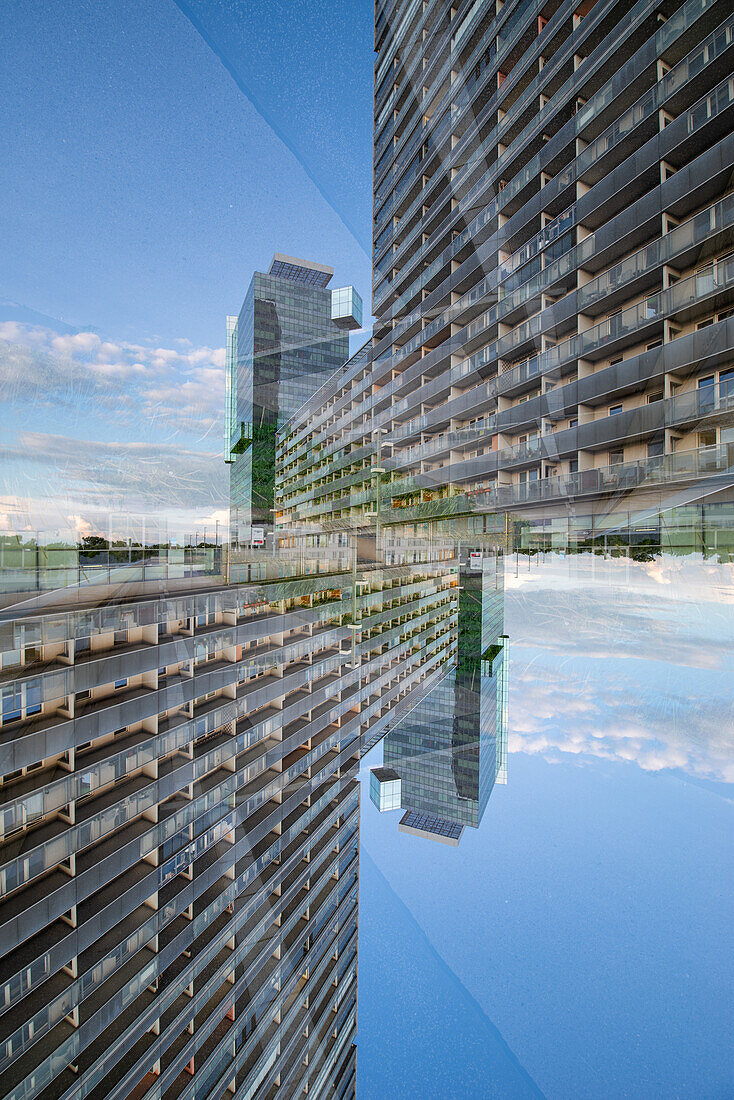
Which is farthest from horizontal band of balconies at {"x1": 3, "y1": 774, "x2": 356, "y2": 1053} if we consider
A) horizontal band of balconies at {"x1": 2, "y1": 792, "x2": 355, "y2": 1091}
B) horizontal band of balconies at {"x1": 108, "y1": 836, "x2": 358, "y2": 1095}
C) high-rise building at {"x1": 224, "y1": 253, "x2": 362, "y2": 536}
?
high-rise building at {"x1": 224, "y1": 253, "x2": 362, "y2": 536}

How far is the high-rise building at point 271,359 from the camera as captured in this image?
2.38 metres

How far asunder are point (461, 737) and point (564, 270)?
2721 millimetres

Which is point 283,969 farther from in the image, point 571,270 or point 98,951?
point 571,270

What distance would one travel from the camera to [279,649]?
301 centimetres

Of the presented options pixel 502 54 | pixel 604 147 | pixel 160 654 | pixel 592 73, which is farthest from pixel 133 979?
pixel 502 54

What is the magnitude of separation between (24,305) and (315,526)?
235 centimetres

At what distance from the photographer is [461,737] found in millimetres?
2725

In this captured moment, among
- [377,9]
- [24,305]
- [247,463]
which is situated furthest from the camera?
[377,9]

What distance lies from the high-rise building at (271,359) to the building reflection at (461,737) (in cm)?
151

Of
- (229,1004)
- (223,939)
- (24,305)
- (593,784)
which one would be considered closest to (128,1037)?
(223,939)

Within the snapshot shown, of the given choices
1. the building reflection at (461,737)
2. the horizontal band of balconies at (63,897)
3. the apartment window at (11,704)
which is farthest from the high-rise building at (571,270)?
the apartment window at (11,704)

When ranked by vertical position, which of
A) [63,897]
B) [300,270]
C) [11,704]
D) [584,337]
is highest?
[300,270]

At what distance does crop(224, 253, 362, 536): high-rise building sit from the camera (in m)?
2.38

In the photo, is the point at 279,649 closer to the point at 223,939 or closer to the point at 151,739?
the point at 151,739
